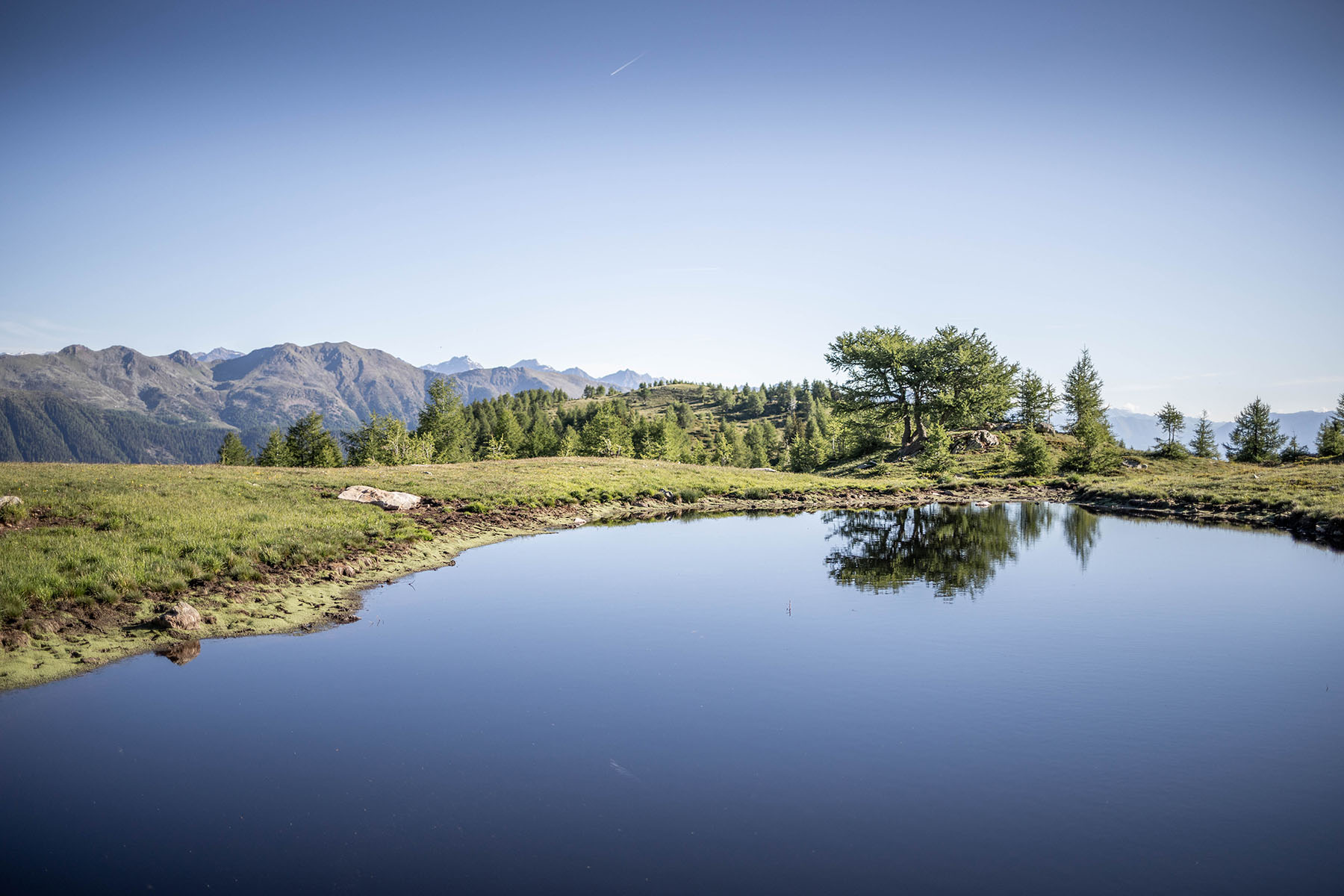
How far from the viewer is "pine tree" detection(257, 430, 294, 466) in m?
102

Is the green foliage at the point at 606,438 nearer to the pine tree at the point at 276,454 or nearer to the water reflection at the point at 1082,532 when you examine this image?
the pine tree at the point at 276,454

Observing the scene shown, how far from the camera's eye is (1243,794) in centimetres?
991

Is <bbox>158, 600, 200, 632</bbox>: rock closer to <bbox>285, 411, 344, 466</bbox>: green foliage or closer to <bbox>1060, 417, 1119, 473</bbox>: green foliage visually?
<bbox>1060, 417, 1119, 473</bbox>: green foliage

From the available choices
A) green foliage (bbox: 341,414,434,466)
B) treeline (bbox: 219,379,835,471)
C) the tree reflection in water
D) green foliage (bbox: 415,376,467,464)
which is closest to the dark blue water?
the tree reflection in water

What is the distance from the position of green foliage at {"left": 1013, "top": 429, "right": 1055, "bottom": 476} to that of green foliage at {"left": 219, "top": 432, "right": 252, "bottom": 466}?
11338 cm

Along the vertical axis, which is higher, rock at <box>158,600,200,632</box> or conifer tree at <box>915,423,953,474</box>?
conifer tree at <box>915,423,953,474</box>

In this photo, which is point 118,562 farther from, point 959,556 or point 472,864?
point 959,556

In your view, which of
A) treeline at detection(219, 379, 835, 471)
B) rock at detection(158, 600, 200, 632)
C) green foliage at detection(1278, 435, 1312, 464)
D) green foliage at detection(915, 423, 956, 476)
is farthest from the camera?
treeline at detection(219, 379, 835, 471)

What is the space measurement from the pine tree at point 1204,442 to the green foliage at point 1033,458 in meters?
35.6

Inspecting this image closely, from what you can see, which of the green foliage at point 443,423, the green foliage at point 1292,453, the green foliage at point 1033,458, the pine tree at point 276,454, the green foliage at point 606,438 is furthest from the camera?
the green foliage at point 443,423

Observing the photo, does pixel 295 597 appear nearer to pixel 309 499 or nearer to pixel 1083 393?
pixel 309 499

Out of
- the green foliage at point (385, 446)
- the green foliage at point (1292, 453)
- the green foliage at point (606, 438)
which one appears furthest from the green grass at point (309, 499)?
the green foliage at point (385, 446)

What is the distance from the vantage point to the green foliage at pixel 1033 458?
65.4 metres

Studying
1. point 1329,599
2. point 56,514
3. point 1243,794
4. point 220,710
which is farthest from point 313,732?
point 1329,599
